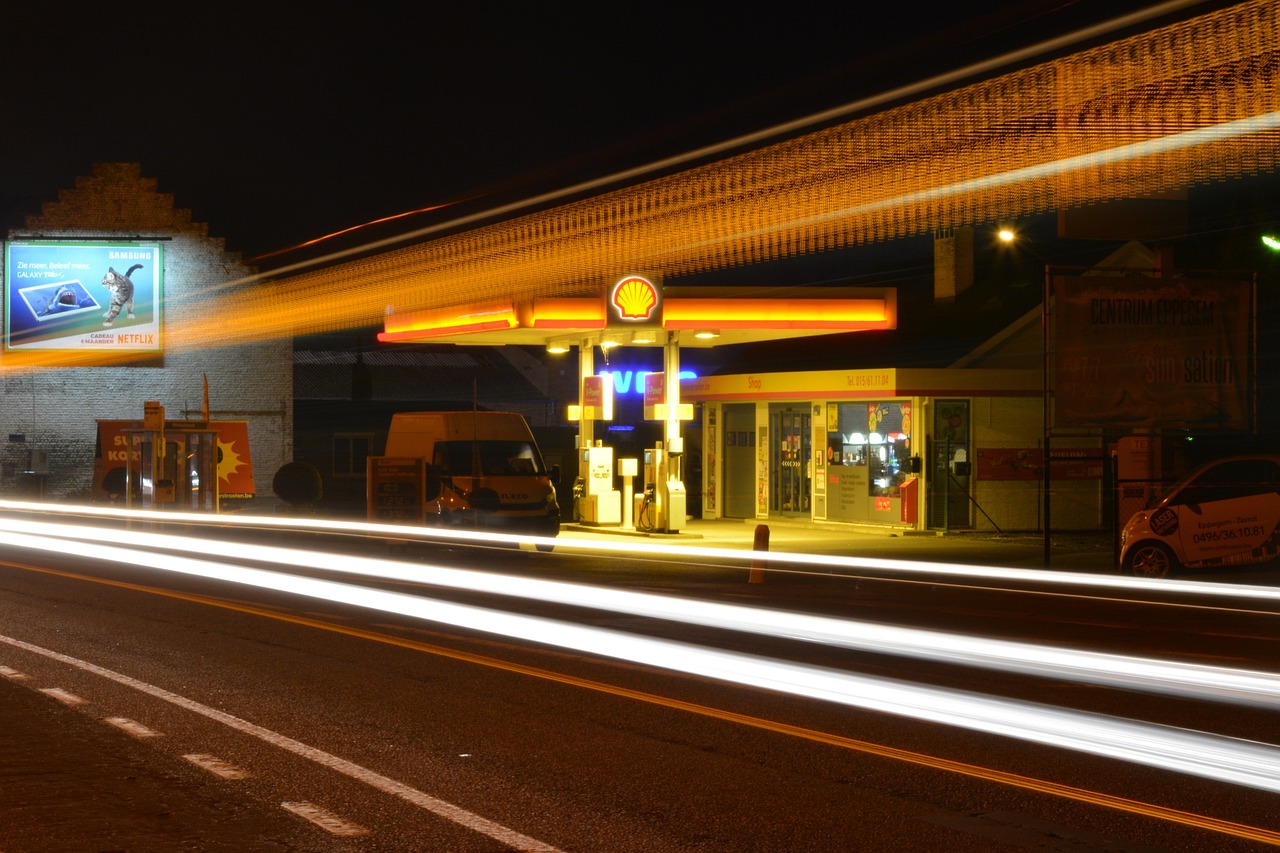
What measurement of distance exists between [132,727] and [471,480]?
50.1 feet

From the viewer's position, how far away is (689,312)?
27531 millimetres

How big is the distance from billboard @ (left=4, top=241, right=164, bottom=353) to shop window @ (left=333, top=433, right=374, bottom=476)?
8.60 m

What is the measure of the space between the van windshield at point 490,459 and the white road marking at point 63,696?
558 inches

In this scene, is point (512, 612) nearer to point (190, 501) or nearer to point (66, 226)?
point (190, 501)

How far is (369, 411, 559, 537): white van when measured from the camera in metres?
23.7

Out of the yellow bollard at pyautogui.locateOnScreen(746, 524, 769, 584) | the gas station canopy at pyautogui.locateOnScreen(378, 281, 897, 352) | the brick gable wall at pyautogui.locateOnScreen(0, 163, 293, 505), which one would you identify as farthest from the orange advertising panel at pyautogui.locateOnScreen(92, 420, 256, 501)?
the yellow bollard at pyautogui.locateOnScreen(746, 524, 769, 584)

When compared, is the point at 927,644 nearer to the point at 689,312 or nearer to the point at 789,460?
the point at 689,312

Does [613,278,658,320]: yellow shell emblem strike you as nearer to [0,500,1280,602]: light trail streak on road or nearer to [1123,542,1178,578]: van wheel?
[0,500,1280,602]: light trail streak on road

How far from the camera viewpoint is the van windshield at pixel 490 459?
2423 centimetres

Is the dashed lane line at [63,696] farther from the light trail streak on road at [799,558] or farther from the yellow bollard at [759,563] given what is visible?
the yellow bollard at [759,563]

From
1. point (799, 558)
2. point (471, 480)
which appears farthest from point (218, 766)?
point (471, 480)

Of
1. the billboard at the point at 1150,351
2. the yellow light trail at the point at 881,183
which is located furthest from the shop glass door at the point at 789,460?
the billboard at the point at 1150,351

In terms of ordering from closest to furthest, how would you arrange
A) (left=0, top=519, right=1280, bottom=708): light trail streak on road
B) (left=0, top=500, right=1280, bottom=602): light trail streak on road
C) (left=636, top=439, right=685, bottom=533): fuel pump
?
(left=0, top=519, right=1280, bottom=708): light trail streak on road < (left=0, top=500, right=1280, bottom=602): light trail streak on road < (left=636, top=439, right=685, bottom=533): fuel pump

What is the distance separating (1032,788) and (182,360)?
141 ft
